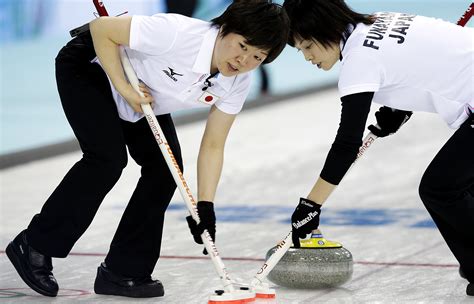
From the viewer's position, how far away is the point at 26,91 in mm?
10281

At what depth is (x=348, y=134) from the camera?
3.38m

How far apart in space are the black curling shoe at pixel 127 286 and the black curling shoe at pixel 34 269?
0.17m

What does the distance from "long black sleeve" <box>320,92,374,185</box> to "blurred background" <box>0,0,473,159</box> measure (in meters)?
5.23

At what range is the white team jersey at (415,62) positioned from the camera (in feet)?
11.2

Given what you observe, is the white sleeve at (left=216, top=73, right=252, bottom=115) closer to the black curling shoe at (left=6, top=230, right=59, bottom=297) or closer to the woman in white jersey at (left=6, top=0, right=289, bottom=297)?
the woman in white jersey at (left=6, top=0, right=289, bottom=297)

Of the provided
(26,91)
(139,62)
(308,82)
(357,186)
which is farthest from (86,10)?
(139,62)

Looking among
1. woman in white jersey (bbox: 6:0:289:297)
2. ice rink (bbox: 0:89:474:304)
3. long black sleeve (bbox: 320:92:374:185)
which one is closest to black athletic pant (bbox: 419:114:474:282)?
ice rink (bbox: 0:89:474:304)

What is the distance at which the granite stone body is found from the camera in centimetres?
383

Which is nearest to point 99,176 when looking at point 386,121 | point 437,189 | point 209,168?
point 209,168

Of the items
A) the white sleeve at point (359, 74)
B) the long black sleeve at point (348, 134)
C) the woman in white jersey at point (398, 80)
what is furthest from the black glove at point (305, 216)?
the white sleeve at point (359, 74)

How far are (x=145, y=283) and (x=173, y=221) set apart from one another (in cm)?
158

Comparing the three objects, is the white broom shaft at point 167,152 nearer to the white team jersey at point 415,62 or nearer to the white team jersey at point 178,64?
the white team jersey at point 178,64

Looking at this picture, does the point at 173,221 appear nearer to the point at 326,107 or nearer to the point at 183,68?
the point at 183,68

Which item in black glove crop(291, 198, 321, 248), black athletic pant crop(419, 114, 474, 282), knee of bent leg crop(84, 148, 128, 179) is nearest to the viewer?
black glove crop(291, 198, 321, 248)
